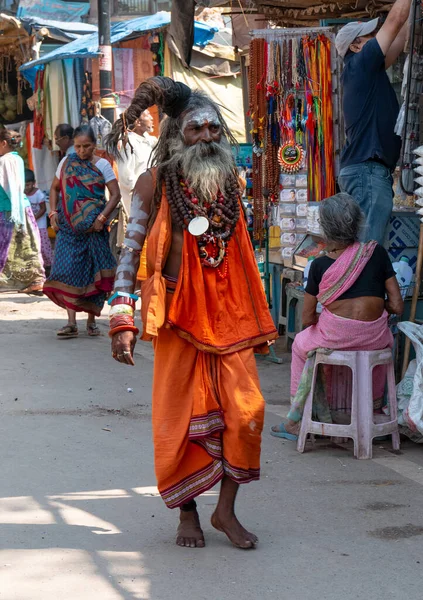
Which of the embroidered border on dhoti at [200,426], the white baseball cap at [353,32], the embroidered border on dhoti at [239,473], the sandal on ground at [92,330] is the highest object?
the white baseball cap at [353,32]

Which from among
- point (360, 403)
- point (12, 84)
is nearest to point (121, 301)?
point (360, 403)

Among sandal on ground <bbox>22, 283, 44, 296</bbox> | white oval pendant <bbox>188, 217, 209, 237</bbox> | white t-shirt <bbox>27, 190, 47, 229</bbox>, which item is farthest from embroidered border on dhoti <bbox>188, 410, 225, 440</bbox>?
white t-shirt <bbox>27, 190, 47, 229</bbox>

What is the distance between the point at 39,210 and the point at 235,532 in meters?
9.93

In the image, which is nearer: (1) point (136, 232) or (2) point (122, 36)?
(1) point (136, 232)

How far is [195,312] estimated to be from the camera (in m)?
4.07

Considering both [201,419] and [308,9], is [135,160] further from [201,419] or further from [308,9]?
[201,419]

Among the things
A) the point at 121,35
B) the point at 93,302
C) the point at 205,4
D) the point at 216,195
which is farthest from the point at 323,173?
the point at 121,35

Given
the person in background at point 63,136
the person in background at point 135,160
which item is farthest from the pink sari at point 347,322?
the person in background at point 63,136

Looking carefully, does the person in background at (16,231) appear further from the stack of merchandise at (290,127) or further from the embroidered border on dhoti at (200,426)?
the embroidered border on dhoti at (200,426)

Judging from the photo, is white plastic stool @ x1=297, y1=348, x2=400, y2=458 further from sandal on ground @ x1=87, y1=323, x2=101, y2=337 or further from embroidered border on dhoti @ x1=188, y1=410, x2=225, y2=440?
sandal on ground @ x1=87, y1=323, x2=101, y2=337

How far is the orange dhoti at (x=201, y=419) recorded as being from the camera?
13.1 feet

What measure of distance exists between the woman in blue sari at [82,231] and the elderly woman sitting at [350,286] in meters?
3.79

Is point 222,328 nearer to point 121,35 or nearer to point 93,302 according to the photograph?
point 93,302

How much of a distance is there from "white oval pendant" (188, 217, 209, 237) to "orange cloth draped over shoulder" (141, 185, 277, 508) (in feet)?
0.13
